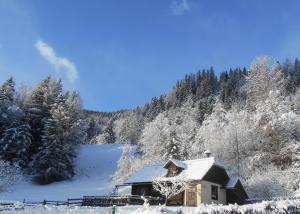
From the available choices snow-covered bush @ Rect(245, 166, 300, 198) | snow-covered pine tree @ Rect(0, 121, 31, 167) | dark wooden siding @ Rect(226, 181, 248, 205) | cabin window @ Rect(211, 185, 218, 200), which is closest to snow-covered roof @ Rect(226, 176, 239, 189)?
dark wooden siding @ Rect(226, 181, 248, 205)

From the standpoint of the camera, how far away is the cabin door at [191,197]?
42125mm

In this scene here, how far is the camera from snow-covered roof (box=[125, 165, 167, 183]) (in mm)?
45609

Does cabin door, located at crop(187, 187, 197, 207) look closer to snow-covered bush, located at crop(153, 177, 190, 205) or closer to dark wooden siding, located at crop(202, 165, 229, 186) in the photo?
snow-covered bush, located at crop(153, 177, 190, 205)

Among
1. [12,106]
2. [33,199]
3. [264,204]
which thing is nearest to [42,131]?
[12,106]

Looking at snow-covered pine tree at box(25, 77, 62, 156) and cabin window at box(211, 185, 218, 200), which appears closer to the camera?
cabin window at box(211, 185, 218, 200)

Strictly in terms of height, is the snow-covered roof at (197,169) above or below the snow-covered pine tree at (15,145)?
below

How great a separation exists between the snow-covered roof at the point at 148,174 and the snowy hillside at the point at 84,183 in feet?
35.1

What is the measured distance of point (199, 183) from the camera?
42250 mm

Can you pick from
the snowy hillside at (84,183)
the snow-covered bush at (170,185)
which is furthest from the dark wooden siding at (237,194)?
the snowy hillside at (84,183)

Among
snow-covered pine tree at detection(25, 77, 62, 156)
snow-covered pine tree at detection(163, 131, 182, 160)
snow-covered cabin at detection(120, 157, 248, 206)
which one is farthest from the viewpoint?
snow-covered pine tree at detection(25, 77, 62, 156)

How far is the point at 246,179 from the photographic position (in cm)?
4959

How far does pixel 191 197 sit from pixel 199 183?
70.9 inches

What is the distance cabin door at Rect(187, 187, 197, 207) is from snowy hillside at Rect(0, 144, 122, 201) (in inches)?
689

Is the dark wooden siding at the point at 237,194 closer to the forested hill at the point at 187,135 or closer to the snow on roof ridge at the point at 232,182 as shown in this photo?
the snow on roof ridge at the point at 232,182
